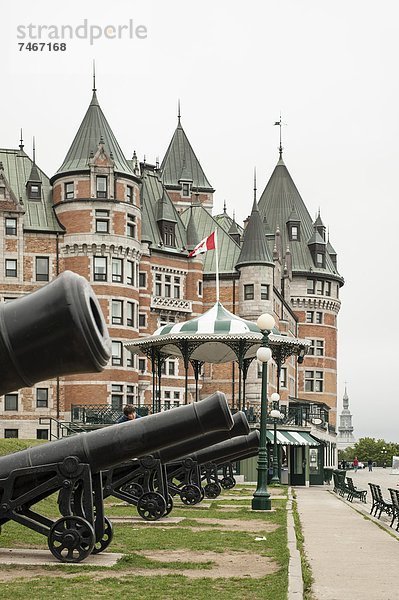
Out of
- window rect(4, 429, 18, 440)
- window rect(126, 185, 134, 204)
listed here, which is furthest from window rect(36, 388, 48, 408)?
window rect(126, 185, 134, 204)

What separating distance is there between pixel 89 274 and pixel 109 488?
45033mm

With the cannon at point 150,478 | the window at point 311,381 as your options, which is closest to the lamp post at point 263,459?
the cannon at point 150,478

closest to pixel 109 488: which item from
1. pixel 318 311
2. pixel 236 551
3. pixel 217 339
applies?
pixel 236 551

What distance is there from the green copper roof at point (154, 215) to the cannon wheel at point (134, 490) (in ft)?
162

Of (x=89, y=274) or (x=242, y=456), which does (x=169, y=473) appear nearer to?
(x=242, y=456)

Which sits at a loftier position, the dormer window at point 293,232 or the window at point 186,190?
the window at point 186,190

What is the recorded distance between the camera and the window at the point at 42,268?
6361cm

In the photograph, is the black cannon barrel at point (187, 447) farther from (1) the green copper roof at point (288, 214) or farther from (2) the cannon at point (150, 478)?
(1) the green copper roof at point (288, 214)

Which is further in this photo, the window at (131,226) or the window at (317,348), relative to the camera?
the window at (317,348)

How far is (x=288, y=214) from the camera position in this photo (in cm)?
9625

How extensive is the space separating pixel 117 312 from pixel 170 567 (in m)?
50.2

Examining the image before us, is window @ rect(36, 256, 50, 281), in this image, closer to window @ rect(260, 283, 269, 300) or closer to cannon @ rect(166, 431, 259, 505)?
window @ rect(260, 283, 269, 300)

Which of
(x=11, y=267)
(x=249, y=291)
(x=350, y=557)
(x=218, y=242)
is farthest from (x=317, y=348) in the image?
(x=350, y=557)

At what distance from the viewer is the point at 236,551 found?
15523mm
